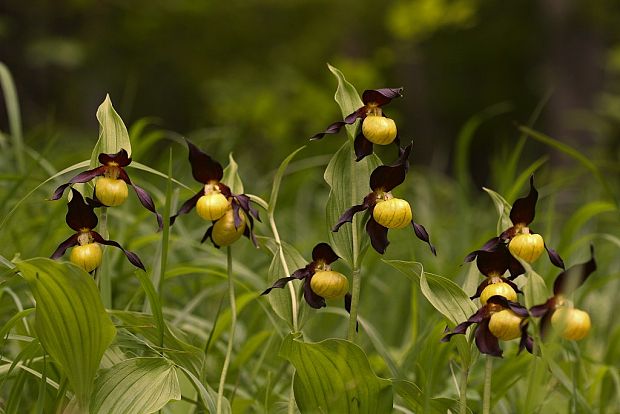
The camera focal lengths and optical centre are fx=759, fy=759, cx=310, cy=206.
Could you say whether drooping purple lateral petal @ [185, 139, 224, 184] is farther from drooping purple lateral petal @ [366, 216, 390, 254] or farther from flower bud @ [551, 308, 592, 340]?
flower bud @ [551, 308, 592, 340]

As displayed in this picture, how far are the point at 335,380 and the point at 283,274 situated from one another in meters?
0.15

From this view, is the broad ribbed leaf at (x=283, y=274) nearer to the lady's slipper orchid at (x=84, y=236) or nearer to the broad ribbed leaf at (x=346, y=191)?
the broad ribbed leaf at (x=346, y=191)

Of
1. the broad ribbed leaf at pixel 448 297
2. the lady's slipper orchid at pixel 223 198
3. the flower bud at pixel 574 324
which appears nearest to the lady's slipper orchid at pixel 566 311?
the flower bud at pixel 574 324

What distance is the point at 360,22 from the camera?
830cm

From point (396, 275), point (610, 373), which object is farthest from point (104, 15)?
point (610, 373)

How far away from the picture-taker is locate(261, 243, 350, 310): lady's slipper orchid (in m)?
0.87

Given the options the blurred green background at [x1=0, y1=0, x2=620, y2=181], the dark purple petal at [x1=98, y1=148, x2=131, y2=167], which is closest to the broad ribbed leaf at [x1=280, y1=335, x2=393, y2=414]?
the dark purple petal at [x1=98, y1=148, x2=131, y2=167]

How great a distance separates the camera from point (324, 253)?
0.90m

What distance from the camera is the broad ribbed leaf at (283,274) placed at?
0.94m

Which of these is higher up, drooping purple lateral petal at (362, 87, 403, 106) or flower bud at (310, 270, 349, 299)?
drooping purple lateral petal at (362, 87, 403, 106)

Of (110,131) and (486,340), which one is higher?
(110,131)

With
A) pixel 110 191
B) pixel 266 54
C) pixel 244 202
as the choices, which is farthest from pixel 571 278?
pixel 266 54

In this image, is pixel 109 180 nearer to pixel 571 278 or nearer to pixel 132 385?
pixel 132 385

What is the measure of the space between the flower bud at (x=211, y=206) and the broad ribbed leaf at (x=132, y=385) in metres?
0.17
